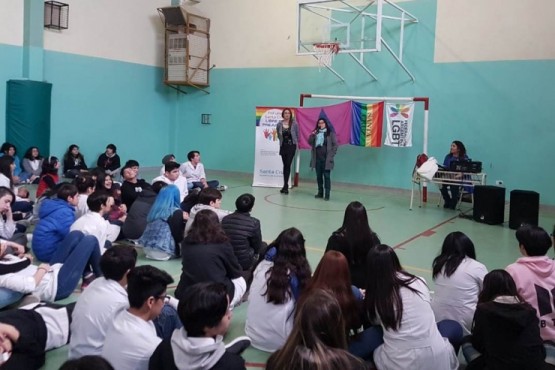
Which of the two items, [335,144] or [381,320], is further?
[335,144]

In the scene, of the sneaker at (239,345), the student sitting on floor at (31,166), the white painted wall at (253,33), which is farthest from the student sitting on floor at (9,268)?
the white painted wall at (253,33)

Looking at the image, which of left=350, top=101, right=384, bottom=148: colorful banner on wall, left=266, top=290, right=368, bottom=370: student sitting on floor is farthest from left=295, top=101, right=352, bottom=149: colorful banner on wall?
left=266, top=290, right=368, bottom=370: student sitting on floor

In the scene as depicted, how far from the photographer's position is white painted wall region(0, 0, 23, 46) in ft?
30.7

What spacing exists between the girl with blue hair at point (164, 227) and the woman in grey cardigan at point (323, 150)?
14.3 ft

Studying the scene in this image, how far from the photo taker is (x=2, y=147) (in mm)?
9047

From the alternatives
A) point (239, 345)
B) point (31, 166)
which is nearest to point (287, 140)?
point (31, 166)

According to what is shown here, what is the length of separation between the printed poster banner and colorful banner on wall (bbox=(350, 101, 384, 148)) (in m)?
1.63

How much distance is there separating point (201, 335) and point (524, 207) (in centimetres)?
590

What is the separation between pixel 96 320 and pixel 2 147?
7846 millimetres

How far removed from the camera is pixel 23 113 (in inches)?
373

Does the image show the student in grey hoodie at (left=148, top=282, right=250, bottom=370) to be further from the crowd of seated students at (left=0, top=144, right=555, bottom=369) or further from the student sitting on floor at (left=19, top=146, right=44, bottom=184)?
the student sitting on floor at (left=19, top=146, right=44, bottom=184)

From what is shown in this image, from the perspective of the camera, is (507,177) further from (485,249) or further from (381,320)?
(381,320)

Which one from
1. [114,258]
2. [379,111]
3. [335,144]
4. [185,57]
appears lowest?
[114,258]

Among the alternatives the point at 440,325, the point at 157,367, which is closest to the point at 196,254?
the point at 157,367
